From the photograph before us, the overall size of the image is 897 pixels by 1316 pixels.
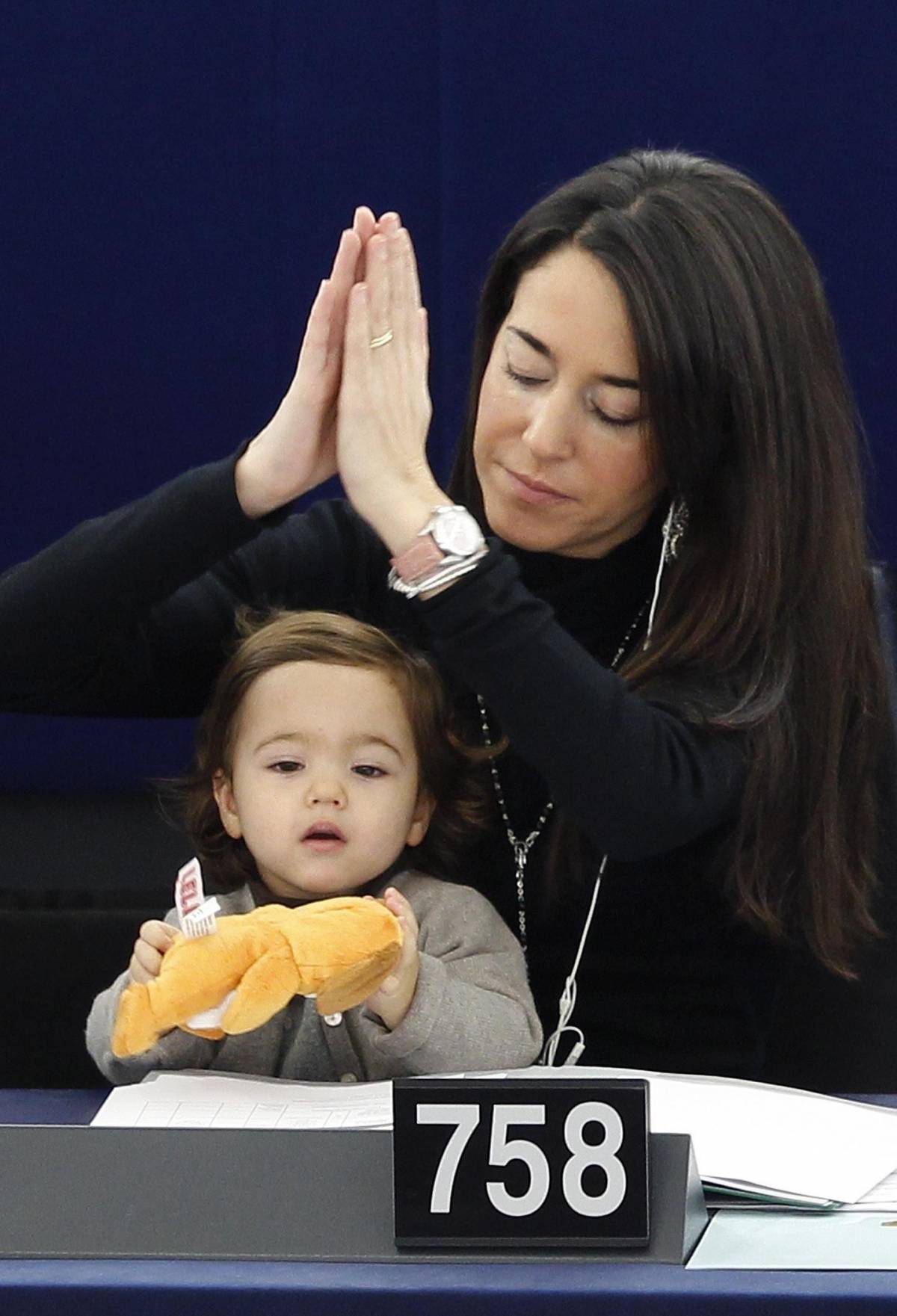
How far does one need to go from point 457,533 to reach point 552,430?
0.54ft

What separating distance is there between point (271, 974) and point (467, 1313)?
1.11 feet

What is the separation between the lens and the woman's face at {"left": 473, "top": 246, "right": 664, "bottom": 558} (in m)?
1.47

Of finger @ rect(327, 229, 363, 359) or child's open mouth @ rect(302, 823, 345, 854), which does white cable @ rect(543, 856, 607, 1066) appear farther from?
finger @ rect(327, 229, 363, 359)

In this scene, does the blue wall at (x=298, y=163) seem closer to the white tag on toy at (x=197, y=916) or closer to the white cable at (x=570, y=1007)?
the white cable at (x=570, y=1007)

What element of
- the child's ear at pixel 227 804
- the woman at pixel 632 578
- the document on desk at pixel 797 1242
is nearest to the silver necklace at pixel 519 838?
the woman at pixel 632 578

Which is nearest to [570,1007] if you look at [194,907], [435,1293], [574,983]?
[574,983]

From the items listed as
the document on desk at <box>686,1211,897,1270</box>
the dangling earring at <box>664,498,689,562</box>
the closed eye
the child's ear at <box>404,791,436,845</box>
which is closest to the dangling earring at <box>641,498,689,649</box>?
the dangling earring at <box>664,498,689,562</box>

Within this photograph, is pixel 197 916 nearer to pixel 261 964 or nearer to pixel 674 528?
pixel 261 964

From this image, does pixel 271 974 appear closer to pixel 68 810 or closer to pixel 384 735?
pixel 384 735

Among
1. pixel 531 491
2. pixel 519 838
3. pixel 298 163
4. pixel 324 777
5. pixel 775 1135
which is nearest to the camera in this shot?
pixel 775 1135

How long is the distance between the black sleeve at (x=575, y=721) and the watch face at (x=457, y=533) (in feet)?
0.05

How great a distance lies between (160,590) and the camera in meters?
1.52

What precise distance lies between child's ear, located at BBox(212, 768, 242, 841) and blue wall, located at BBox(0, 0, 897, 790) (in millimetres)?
867

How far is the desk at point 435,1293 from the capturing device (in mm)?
879
